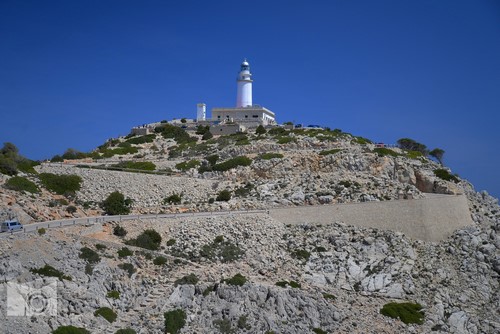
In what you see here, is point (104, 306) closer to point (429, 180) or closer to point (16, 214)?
point (16, 214)

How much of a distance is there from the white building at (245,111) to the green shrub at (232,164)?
21.7 m

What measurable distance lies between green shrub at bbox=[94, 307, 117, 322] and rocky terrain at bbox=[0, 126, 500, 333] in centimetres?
23

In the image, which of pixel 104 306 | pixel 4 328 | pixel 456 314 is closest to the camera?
pixel 4 328

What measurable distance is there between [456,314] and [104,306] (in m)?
18.9

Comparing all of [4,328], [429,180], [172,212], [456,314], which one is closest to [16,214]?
[172,212]

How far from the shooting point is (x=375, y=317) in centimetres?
2905

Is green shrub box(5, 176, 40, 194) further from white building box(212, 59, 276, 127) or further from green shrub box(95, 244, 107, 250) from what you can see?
white building box(212, 59, 276, 127)

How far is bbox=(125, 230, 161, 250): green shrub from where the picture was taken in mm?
29797

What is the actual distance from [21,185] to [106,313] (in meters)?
16.5

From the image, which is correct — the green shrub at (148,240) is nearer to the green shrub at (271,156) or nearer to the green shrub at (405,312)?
the green shrub at (405,312)

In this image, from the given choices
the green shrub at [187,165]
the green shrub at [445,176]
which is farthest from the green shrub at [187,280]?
the green shrub at [445,176]

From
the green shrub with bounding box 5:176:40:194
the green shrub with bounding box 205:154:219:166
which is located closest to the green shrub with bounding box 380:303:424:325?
the green shrub with bounding box 5:176:40:194

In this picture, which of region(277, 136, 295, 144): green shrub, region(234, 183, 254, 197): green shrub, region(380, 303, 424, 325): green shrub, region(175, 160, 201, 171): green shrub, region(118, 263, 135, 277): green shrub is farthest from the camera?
region(277, 136, 295, 144): green shrub

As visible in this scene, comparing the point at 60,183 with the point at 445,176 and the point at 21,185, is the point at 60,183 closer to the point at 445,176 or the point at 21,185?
the point at 21,185
